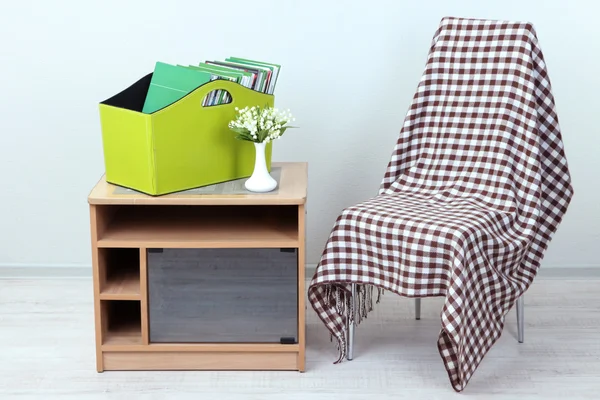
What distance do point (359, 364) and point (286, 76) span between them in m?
0.99

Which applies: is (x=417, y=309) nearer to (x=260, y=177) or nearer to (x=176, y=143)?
(x=260, y=177)

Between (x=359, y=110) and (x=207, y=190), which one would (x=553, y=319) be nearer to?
(x=359, y=110)

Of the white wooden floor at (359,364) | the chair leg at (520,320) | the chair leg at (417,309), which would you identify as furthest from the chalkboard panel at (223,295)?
the chair leg at (520,320)

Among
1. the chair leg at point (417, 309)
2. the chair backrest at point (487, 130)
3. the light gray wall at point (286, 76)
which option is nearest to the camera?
the chair backrest at point (487, 130)

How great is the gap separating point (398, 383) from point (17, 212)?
4.82 ft

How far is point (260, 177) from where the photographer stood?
2.30m

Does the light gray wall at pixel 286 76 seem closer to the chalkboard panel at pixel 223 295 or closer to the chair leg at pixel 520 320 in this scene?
the chair leg at pixel 520 320

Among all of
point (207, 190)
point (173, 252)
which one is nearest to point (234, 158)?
point (207, 190)

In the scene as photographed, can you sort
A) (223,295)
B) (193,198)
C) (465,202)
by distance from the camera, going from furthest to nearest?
(465,202), (223,295), (193,198)

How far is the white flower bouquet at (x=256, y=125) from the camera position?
2.27 metres

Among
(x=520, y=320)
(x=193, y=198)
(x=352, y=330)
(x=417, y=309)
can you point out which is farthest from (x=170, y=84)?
(x=520, y=320)

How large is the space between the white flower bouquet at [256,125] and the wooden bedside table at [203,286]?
14 cm

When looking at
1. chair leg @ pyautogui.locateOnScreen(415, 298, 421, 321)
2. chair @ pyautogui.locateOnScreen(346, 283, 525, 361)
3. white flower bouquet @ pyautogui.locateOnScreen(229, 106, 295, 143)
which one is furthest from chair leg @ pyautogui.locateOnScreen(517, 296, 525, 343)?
white flower bouquet @ pyautogui.locateOnScreen(229, 106, 295, 143)

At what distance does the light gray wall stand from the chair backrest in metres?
0.34
